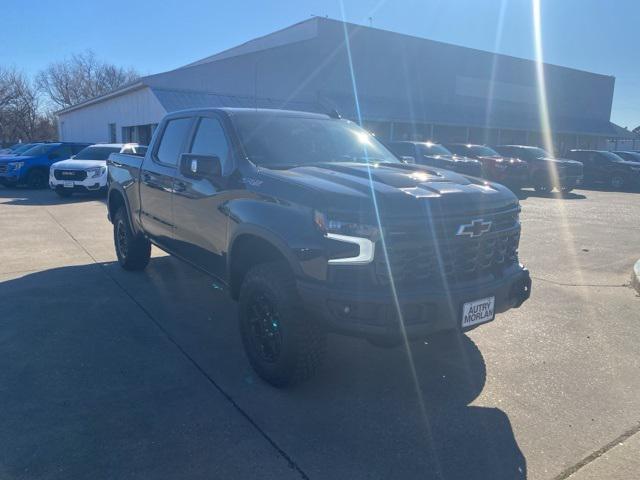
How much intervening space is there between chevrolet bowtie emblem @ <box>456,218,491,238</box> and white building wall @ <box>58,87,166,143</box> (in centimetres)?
1864

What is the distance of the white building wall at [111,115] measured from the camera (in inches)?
872

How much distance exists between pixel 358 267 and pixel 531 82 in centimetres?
→ 4218

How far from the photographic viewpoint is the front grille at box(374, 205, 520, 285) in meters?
3.25

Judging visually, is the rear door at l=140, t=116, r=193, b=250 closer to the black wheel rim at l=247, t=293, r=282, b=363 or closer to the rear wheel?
the black wheel rim at l=247, t=293, r=282, b=363

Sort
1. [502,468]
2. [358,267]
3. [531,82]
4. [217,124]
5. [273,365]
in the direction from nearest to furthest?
[502,468], [358,267], [273,365], [217,124], [531,82]

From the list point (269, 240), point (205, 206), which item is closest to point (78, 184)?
point (205, 206)

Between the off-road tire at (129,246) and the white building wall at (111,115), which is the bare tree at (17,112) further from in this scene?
the off-road tire at (129,246)

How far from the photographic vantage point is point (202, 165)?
4.08m

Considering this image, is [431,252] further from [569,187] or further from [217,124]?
[569,187]

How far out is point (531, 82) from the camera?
133 feet

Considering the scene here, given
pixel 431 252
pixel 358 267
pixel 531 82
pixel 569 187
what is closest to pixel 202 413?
pixel 358 267

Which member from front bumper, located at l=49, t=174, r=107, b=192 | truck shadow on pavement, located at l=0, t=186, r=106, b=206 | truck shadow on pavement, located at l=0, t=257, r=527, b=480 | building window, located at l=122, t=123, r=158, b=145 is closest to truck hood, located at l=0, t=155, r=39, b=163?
truck shadow on pavement, located at l=0, t=186, r=106, b=206

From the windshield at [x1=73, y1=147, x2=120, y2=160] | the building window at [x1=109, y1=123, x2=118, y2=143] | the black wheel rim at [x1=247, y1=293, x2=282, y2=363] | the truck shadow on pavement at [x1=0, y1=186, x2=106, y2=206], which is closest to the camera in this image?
the black wheel rim at [x1=247, y1=293, x2=282, y2=363]

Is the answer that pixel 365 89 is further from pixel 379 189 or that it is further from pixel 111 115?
pixel 379 189
